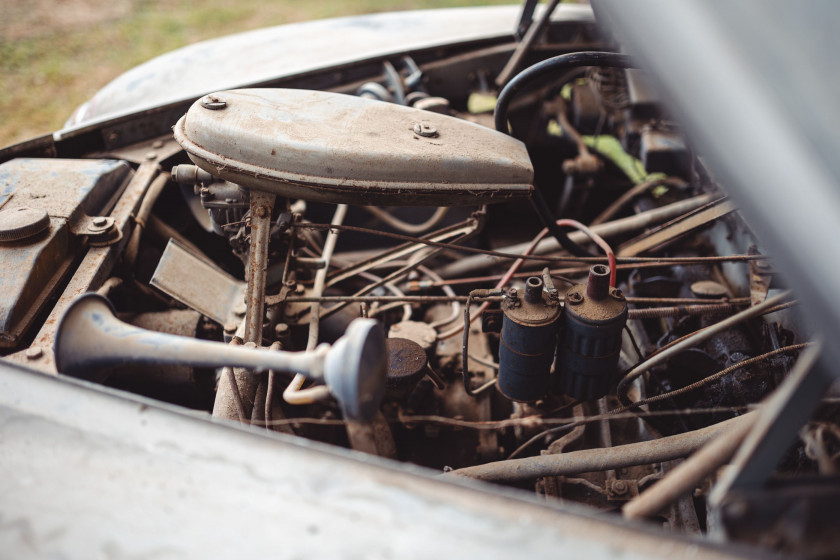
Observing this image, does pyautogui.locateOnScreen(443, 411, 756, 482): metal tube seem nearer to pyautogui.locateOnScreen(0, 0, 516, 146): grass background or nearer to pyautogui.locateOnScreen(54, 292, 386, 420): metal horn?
pyautogui.locateOnScreen(54, 292, 386, 420): metal horn

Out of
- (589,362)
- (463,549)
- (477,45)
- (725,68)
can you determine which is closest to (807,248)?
(725,68)

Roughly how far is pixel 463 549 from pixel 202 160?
1.08 meters

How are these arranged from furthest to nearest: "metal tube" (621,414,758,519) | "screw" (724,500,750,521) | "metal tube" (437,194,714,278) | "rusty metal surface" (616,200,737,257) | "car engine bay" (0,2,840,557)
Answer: "metal tube" (437,194,714,278) < "rusty metal surface" (616,200,737,257) < "car engine bay" (0,2,840,557) < "metal tube" (621,414,758,519) < "screw" (724,500,750,521)

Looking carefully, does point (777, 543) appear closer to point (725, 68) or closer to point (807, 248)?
point (807, 248)

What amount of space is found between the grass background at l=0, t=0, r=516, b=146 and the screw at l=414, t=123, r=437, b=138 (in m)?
4.27

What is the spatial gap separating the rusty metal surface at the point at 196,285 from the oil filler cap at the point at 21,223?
285mm

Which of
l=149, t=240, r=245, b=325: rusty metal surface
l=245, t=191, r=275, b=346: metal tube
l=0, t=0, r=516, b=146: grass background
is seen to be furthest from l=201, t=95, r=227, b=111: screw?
l=0, t=0, r=516, b=146: grass background

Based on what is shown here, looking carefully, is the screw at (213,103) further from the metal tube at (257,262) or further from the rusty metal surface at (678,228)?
the rusty metal surface at (678,228)

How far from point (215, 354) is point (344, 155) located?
0.61m

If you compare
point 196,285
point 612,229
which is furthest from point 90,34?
point 612,229

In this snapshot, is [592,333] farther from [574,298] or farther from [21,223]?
[21,223]

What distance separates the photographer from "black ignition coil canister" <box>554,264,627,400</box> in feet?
4.42

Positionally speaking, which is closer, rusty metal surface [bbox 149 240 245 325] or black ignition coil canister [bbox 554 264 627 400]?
black ignition coil canister [bbox 554 264 627 400]

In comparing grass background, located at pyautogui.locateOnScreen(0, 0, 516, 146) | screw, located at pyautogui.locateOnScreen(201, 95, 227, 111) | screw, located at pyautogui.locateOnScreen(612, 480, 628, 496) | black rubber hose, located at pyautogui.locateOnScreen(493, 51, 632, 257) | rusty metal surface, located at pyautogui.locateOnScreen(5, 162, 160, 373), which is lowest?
grass background, located at pyautogui.locateOnScreen(0, 0, 516, 146)
